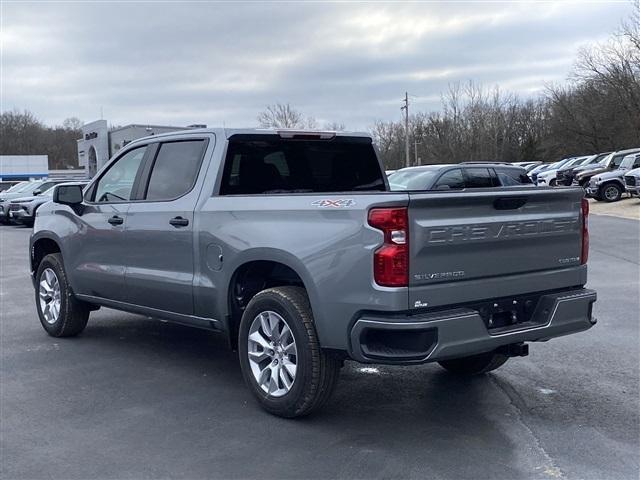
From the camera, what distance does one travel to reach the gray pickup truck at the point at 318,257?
405cm

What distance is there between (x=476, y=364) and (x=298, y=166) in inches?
88.1

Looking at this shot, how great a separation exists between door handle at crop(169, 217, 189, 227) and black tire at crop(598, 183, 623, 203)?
25996 mm

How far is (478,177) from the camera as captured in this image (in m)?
16.4

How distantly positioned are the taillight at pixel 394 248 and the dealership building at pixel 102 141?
18.6m

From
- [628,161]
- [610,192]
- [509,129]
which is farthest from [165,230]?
[509,129]

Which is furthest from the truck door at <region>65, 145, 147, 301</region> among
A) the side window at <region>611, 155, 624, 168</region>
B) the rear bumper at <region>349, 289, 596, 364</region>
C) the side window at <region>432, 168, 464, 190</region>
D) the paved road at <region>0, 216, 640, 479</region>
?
the side window at <region>611, 155, 624, 168</region>

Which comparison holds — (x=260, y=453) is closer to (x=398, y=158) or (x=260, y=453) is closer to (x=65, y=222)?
(x=65, y=222)

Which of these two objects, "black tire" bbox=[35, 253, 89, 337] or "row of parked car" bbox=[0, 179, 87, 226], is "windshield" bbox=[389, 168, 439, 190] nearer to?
"black tire" bbox=[35, 253, 89, 337]

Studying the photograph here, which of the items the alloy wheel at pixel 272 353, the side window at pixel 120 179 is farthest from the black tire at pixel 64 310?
the alloy wheel at pixel 272 353

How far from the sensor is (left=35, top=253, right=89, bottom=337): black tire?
275 inches

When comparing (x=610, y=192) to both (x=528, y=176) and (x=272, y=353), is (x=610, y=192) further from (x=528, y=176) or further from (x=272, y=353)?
(x=272, y=353)

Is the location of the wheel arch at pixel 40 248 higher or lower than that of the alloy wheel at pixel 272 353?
higher

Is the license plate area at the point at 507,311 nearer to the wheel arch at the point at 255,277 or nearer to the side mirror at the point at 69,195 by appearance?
the wheel arch at the point at 255,277

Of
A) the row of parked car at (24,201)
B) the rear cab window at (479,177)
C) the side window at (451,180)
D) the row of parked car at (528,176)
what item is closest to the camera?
the side window at (451,180)
